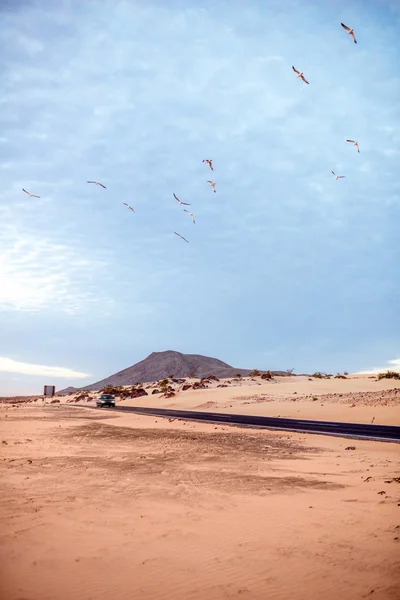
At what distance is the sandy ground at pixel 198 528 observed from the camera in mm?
4672

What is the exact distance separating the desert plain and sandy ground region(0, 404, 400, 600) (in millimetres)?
20

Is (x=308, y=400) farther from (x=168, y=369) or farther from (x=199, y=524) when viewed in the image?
(x=168, y=369)

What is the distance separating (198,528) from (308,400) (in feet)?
122

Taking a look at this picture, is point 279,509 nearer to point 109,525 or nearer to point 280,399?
point 109,525

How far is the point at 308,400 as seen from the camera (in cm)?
4166

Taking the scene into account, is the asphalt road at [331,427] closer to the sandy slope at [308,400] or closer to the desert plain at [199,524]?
the sandy slope at [308,400]

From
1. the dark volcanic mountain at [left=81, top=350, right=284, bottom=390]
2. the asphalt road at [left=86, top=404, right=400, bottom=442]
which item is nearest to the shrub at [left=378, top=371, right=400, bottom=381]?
the asphalt road at [left=86, top=404, right=400, bottom=442]

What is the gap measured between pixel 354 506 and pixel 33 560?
5038mm

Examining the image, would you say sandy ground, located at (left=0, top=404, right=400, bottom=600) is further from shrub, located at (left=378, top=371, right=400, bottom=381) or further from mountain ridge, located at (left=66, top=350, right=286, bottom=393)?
mountain ridge, located at (left=66, top=350, right=286, bottom=393)

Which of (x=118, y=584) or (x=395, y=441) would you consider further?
(x=395, y=441)

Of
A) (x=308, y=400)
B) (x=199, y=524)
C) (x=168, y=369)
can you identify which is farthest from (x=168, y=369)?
(x=199, y=524)

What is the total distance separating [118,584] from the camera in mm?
4668

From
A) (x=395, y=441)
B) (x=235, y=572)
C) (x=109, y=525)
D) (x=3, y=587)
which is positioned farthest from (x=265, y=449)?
(x=3, y=587)

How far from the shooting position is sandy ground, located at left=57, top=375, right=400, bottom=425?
31.9 metres
